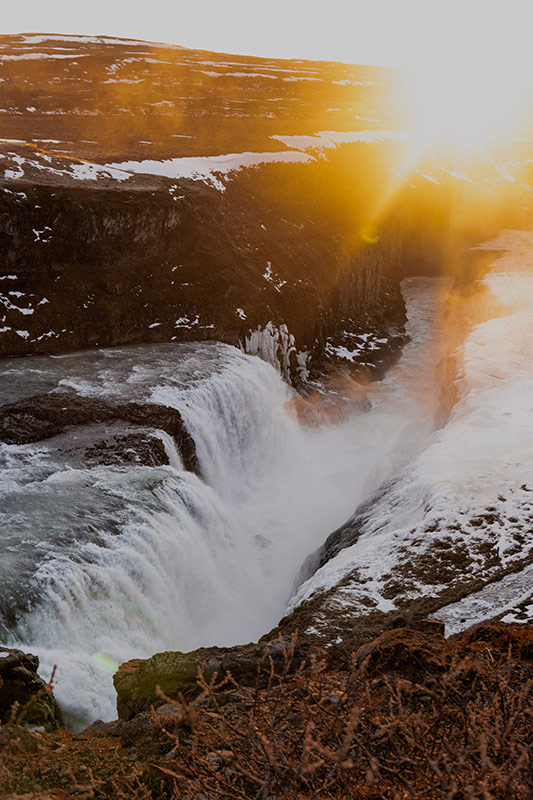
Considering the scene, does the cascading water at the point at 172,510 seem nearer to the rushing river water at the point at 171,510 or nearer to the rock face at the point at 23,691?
the rushing river water at the point at 171,510

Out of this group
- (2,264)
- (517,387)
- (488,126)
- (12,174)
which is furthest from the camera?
(488,126)

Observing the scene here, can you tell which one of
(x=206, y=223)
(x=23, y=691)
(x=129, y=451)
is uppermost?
(x=206, y=223)

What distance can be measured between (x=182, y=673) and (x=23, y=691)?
6.77ft

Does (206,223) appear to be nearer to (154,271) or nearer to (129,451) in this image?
(154,271)

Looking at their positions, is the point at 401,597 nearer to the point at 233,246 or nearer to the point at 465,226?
the point at 233,246

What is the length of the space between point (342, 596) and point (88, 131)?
41422 mm

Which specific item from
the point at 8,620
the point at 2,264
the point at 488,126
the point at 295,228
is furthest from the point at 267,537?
the point at 488,126

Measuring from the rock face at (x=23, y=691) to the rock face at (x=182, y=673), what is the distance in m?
0.99

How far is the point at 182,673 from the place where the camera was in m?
8.24

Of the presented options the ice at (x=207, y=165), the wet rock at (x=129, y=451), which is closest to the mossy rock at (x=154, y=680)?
the wet rock at (x=129, y=451)

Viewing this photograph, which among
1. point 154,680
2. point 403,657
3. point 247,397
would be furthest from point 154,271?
point 403,657

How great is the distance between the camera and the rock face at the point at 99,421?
15711mm

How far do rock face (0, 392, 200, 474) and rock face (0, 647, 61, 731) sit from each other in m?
6.63

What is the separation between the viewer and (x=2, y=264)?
886 inches
